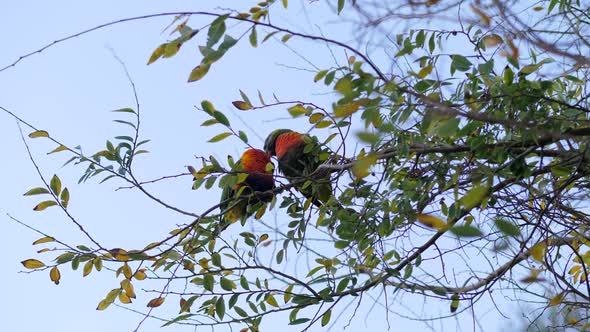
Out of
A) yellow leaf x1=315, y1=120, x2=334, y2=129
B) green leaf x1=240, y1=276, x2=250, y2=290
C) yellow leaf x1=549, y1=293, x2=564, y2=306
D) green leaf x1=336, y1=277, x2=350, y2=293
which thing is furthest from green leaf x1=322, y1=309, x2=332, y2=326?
yellow leaf x1=549, y1=293, x2=564, y2=306

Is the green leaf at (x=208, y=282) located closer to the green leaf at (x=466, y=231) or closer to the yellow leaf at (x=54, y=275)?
the yellow leaf at (x=54, y=275)

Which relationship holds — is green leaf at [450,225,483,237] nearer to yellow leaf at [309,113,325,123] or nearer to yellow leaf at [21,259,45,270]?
yellow leaf at [309,113,325,123]

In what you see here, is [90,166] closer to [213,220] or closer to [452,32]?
[213,220]

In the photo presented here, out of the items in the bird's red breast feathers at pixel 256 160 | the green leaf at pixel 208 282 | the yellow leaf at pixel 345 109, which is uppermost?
the bird's red breast feathers at pixel 256 160

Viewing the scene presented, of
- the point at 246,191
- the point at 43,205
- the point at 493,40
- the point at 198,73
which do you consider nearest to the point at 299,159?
the point at 246,191

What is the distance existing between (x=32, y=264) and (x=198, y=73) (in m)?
1.18

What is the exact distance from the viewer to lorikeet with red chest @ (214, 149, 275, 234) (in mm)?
3020

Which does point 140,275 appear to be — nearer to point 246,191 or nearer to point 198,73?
point 246,191

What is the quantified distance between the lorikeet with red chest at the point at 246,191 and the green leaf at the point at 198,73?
66 centimetres

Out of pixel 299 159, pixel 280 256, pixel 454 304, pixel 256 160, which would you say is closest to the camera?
pixel 454 304

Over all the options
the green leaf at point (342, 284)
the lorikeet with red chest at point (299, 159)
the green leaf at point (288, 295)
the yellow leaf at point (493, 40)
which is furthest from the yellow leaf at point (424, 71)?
the green leaf at point (288, 295)

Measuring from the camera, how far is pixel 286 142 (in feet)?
13.9

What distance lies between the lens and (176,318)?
9.57ft

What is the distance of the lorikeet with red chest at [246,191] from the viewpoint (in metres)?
3.02
